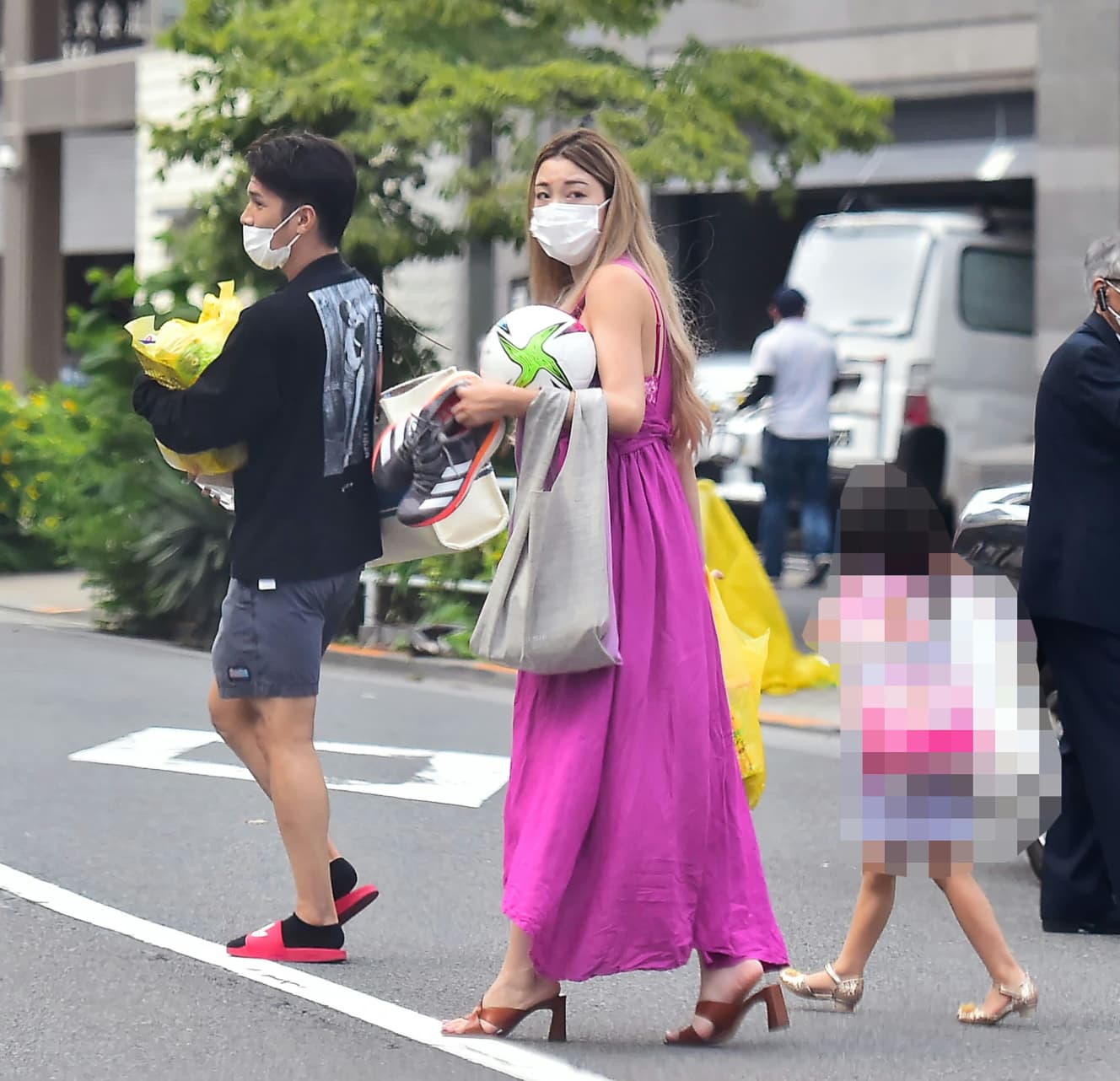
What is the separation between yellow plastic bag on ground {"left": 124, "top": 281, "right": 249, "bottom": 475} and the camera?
4996 millimetres

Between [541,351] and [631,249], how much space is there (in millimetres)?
393

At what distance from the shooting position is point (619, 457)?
453 centimetres

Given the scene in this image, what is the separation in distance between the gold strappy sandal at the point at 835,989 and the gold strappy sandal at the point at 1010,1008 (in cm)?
24

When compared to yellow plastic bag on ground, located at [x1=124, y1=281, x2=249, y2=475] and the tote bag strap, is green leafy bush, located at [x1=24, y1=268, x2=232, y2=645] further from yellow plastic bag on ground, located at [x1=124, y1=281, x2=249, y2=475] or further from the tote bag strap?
the tote bag strap

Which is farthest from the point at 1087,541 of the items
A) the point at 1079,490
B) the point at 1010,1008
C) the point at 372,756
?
the point at 372,756

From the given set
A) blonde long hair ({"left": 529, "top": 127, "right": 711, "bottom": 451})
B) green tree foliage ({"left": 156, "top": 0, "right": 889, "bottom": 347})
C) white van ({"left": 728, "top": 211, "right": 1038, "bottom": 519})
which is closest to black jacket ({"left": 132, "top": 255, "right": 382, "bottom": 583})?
blonde long hair ({"left": 529, "top": 127, "right": 711, "bottom": 451})

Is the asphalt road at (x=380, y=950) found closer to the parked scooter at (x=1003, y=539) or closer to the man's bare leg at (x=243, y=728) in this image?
the man's bare leg at (x=243, y=728)

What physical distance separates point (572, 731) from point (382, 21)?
916 centimetres

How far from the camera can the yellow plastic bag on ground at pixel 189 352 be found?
16.4 ft

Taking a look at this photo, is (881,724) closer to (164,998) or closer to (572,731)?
(572,731)

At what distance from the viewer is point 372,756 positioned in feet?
27.8

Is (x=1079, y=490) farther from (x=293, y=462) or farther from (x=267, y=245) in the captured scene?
(x=267, y=245)

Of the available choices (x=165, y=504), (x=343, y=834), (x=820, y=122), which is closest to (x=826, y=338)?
(x=820, y=122)

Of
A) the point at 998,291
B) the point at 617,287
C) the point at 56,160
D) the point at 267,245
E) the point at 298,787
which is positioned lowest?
the point at 298,787
